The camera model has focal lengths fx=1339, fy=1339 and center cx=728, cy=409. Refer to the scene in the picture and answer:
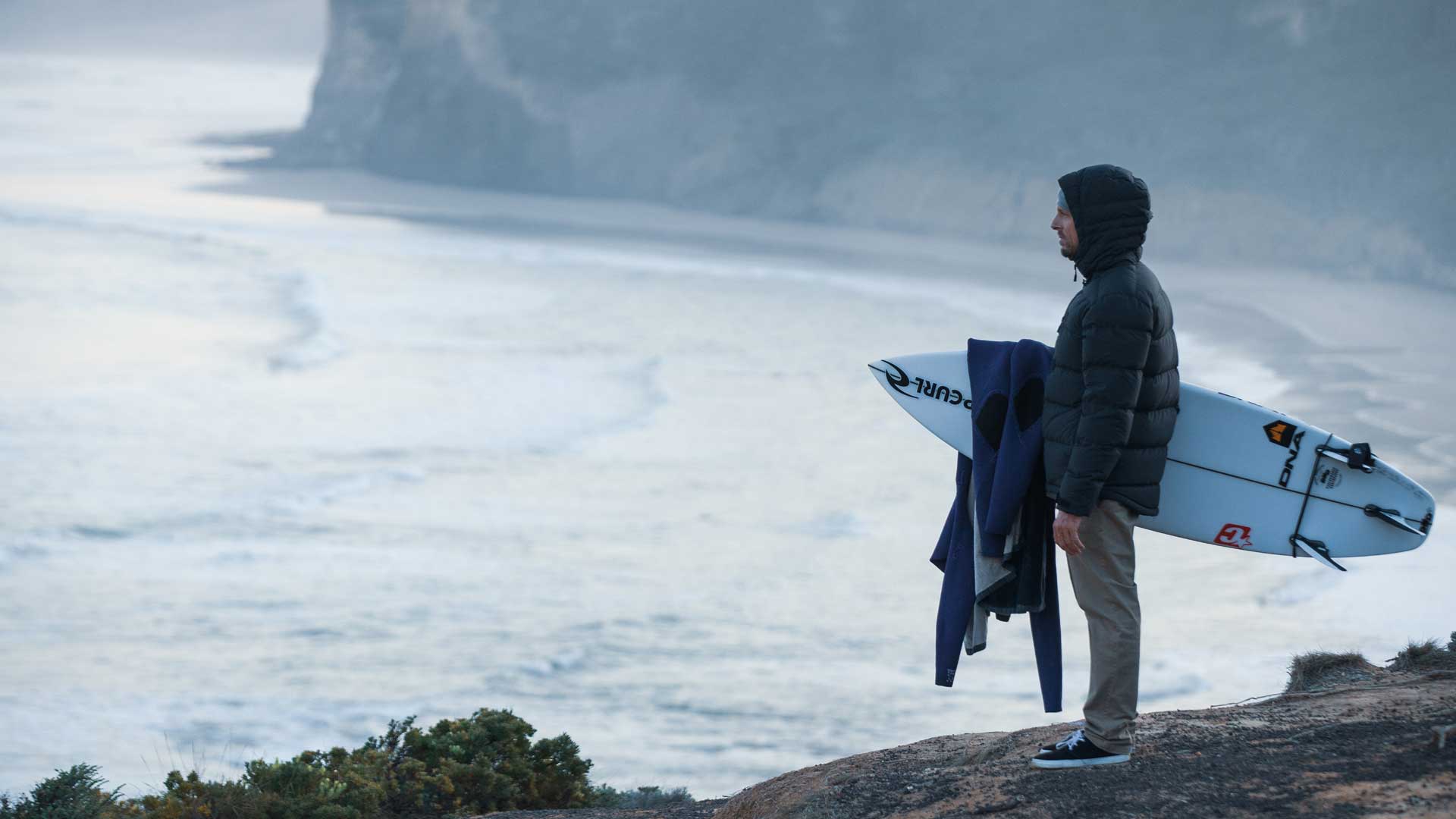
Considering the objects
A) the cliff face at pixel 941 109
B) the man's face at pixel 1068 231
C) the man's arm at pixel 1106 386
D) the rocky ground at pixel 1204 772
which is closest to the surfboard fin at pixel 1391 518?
the rocky ground at pixel 1204 772

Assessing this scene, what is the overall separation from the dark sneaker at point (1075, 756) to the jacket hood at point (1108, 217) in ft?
4.29

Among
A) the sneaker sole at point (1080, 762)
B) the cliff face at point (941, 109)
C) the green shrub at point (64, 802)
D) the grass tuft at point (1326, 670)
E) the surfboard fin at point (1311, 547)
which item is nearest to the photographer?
the sneaker sole at point (1080, 762)

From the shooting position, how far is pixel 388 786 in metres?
5.34

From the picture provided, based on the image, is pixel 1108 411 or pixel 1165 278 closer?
pixel 1108 411

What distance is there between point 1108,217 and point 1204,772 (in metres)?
1.51

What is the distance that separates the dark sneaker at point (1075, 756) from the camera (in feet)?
12.1

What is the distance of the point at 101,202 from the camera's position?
51500 mm

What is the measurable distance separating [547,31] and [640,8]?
3.55 metres

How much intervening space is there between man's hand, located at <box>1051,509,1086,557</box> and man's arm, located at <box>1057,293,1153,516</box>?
2 centimetres

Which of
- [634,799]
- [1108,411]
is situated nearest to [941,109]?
[634,799]

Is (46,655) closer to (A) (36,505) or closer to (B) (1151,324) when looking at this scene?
(A) (36,505)

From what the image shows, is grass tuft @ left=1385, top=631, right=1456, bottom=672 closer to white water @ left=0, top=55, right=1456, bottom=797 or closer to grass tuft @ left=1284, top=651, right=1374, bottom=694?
grass tuft @ left=1284, top=651, right=1374, bottom=694

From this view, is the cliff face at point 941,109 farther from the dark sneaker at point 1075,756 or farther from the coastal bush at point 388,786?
the dark sneaker at point 1075,756

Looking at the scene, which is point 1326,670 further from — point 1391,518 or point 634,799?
point 634,799
